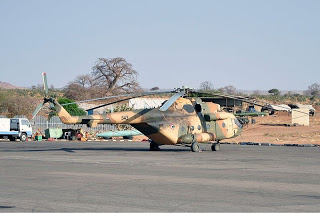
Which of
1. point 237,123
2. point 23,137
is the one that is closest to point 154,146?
point 237,123

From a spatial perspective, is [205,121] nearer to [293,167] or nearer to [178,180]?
[293,167]

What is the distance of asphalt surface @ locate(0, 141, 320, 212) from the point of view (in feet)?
42.4

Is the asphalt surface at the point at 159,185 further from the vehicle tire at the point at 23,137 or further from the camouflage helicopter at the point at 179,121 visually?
the vehicle tire at the point at 23,137

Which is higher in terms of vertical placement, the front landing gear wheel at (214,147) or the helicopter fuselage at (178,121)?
the helicopter fuselage at (178,121)

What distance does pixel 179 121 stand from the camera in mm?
32906

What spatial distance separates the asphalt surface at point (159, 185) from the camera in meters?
12.9

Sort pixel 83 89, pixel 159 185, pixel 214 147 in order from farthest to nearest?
1. pixel 83 89
2. pixel 214 147
3. pixel 159 185

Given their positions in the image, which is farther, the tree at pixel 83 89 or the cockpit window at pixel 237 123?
the tree at pixel 83 89

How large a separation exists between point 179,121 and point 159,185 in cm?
1646

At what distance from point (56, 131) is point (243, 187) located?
134 ft

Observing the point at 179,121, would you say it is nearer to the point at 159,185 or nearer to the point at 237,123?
the point at 237,123

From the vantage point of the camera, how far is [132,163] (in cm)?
2459

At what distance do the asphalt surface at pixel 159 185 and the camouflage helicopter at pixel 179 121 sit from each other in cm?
585

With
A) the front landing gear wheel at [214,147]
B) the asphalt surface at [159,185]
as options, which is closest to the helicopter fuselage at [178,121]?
the front landing gear wheel at [214,147]
